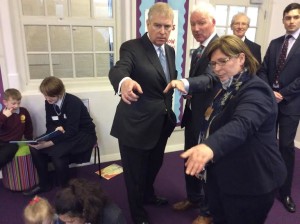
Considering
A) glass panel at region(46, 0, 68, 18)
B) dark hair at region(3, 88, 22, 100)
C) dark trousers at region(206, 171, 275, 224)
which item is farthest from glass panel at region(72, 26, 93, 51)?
dark trousers at region(206, 171, 275, 224)

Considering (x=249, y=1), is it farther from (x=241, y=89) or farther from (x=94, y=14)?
(x=241, y=89)

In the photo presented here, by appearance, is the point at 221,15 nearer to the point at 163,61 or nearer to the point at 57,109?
the point at 163,61

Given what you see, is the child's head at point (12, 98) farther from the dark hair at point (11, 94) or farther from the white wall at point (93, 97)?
the white wall at point (93, 97)

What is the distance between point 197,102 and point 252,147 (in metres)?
0.72

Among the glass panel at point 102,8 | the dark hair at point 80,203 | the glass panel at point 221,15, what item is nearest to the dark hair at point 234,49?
the dark hair at point 80,203

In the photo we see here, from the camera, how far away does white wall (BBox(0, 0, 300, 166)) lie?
240 centimetres

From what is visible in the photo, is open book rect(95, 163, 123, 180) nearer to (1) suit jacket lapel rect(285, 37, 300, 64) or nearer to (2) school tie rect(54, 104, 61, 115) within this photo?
(2) school tie rect(54, 104, 61, 115)

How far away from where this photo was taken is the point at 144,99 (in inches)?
67.6

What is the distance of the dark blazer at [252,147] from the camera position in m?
1.05

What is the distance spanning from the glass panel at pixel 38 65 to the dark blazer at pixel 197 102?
1630mm

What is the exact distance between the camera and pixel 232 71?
1.20 meters

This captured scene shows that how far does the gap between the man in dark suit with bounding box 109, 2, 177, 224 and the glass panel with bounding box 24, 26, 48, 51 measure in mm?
1318

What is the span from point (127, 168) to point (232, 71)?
3.31ft

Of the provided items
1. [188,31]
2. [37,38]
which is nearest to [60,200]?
A: [37,38]
